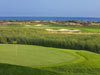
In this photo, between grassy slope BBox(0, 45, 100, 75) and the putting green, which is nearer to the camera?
grassy slope BBox(0, 45, 100, 75)

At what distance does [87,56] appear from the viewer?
9.24 meters

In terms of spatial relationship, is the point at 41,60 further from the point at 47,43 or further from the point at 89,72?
the point at 47,43

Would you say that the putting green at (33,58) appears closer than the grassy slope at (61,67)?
No

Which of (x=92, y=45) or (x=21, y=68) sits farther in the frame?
(x=92, y=45)

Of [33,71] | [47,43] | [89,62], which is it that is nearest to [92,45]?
[47,43]

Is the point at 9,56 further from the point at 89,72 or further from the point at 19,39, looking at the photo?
the point at 19,39

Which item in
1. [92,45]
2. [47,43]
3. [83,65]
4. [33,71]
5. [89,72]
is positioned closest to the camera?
[33,71]

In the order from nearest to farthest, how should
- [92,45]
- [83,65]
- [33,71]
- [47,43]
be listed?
[33,71] < [83,65] < [92,45] < [47,43]

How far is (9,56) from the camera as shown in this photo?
8.32 m

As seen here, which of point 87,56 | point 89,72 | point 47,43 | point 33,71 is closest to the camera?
point 33,71

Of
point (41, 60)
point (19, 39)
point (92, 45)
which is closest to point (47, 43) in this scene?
point (19, 39)

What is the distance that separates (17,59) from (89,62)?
2904 mm

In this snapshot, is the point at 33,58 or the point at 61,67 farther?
the point at 33,58

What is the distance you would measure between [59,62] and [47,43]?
22.0 ft
